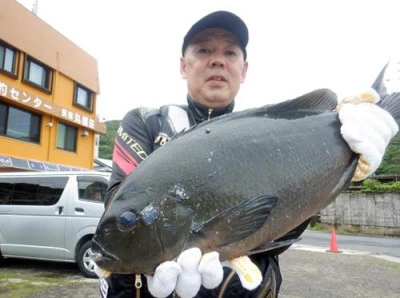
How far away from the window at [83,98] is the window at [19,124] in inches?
123

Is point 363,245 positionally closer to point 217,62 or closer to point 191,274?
point 217,62

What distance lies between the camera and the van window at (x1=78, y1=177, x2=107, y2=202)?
728 centimetres

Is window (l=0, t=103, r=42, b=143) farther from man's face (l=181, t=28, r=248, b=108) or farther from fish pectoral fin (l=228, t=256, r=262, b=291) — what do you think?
fish pectoral fin (l=228, t=256, r=262, b=291)

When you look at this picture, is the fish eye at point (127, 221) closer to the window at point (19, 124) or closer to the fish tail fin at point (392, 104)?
the fish tail fin at point (392, 104)

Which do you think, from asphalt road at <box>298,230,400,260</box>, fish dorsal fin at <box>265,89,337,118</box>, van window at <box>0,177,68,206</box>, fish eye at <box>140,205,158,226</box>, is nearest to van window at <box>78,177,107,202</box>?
van window at <box>0,177,68,206</box>

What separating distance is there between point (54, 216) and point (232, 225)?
6709 mm

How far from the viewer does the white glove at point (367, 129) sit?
1893mm

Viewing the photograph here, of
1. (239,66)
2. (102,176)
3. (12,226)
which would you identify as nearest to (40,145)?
(12,226)

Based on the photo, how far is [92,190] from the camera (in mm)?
7387

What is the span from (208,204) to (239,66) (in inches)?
39.9

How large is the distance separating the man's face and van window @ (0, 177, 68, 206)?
20.0 ft

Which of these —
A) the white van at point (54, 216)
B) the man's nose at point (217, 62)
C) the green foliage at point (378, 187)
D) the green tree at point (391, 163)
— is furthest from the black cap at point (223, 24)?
the green tree at point (391, 163)

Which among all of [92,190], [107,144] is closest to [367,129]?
[92,190]

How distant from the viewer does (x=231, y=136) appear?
1.79m
